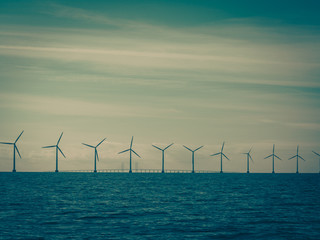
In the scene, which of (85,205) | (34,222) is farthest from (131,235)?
(85,205)

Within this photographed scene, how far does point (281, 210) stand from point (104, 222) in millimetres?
33119

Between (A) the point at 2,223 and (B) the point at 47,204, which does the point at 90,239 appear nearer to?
(A) the point at 2,223

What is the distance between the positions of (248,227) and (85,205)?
3460cm

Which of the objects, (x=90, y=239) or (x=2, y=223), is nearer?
(x=90, y=239)

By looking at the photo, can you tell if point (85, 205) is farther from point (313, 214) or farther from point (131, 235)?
point (313, 214)

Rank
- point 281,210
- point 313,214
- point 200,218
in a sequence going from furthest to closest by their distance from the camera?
1. point 281,210
2. point 313,214
3. point 200,218

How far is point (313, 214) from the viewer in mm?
70500

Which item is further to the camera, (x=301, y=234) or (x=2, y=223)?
(x=2, y=223)

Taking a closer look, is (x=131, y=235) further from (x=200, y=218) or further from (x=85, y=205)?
(x=85, y=205)

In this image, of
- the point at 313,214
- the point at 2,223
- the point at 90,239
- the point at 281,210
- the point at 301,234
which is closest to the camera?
the point at 90,239

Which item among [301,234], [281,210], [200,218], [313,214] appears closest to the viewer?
[301,234]

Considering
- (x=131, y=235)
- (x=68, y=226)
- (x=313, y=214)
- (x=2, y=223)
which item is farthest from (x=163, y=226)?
(x=313, y=214)

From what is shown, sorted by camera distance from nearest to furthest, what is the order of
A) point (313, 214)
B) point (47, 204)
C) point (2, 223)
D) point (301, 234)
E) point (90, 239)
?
point (90, 239) → point (301, 234) → point (2, 223) → point (313, 214) → point (47, 204)

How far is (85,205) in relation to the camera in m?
80.6
